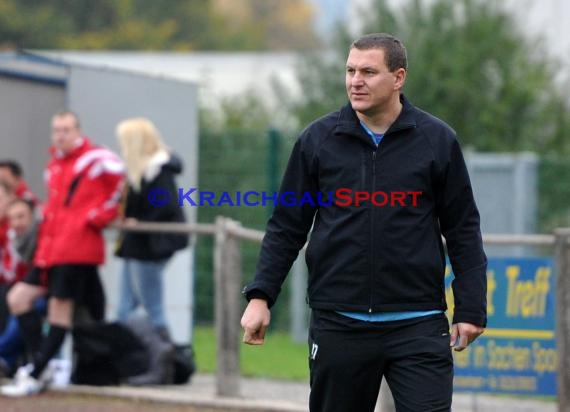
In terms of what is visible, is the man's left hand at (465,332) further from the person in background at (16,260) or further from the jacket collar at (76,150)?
the person in background at (16,260)

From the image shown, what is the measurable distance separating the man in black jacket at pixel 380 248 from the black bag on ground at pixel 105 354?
16.0 feet

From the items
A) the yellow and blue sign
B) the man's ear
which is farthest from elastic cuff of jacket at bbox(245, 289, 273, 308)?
the yellow and blue sign

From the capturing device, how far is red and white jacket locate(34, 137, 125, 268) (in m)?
10.4

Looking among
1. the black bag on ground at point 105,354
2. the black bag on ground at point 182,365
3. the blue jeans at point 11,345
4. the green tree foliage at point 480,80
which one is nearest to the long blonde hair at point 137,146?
the black bag on ground at point 105,354

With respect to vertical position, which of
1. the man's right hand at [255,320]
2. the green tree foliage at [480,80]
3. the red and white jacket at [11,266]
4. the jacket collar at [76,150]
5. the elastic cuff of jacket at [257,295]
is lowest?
the man's right hand at [255,320]

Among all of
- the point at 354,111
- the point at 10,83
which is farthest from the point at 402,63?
the point at 10,83

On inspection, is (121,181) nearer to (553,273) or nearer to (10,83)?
(10,83)

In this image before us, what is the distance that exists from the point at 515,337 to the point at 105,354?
2.98m

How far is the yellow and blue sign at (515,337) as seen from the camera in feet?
30.5

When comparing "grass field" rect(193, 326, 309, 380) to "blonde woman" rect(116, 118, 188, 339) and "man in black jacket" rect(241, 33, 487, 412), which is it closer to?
"blonde woman" rect(116, 118, 188, 339)

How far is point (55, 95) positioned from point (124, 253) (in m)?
1.77

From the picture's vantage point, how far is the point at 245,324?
5.95m

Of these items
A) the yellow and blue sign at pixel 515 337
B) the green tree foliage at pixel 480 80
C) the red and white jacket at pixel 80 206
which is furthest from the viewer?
the green tree foliage at pixel 480 80

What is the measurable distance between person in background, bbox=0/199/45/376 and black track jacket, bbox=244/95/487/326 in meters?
5.21
